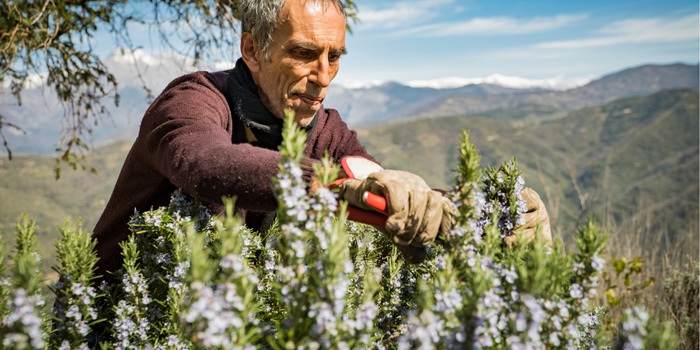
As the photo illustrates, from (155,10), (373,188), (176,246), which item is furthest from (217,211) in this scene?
(155,10)

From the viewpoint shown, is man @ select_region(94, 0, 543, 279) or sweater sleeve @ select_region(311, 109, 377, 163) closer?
man @ select_region(94, 0, 543, 279)

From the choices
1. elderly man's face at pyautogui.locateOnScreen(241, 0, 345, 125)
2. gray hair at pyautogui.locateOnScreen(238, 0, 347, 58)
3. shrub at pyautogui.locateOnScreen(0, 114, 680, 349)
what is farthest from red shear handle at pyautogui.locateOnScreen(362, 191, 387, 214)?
gray hair at pyautogui.locateOnScreen(238, 0, 347, 58)

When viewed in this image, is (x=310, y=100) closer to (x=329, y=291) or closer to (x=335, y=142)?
(x=335, y=142)

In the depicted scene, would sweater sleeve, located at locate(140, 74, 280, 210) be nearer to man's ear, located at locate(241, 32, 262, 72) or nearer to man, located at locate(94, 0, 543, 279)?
man, located at locate(94, 0, 543, 279)

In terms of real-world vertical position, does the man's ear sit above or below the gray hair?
below

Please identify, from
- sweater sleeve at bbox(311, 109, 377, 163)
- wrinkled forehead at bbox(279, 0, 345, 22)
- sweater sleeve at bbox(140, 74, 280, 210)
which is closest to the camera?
sweater sleeve at bbox(140, 74, 280, 210)

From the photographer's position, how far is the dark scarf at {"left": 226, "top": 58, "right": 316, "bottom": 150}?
10.6ft

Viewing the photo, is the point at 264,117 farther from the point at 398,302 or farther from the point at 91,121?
the point at 91,121

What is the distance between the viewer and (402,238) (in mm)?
1729

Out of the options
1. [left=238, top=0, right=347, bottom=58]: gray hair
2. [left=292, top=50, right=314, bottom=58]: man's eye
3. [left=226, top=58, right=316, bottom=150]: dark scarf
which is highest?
[left=238, top=0, right=347, bottom=58]: gray hair

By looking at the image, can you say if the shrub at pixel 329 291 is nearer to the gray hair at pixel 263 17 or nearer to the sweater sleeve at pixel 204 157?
the sweater sleeve at pixel 204 157

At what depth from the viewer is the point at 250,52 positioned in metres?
3.37

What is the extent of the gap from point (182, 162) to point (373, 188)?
890mm

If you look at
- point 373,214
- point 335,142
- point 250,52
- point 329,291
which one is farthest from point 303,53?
point 329,291
